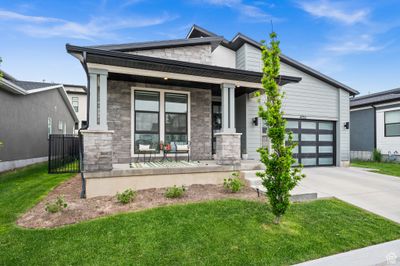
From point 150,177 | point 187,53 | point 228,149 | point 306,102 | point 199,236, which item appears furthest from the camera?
point 306,102

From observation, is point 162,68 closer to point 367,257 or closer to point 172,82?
point 172,82

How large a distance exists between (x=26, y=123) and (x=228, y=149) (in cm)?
1014

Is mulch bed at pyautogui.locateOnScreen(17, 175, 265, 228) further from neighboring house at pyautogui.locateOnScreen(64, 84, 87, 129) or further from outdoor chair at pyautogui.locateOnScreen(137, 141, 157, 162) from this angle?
neighboring house at pyautogui.locateOnScreen(64, 84, 87, 129)

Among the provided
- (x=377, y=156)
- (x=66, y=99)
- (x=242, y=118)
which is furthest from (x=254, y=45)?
(x=66, y=99)

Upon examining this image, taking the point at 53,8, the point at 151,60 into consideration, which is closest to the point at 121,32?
the point at 53,8

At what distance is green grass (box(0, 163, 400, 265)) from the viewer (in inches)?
112

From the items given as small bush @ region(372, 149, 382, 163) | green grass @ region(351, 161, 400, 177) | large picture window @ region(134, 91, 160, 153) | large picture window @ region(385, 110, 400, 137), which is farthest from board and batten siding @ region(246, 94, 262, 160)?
large picture window @ region(385, 110, 400, 137)

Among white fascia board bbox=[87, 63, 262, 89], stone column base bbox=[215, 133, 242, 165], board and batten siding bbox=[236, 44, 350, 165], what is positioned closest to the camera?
white fascia board bbox=[87, 63, 262, 89]

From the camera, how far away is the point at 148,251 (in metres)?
2.94

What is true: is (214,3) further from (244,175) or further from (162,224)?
(162,224)

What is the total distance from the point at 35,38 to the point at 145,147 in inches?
362

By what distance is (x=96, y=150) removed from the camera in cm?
507

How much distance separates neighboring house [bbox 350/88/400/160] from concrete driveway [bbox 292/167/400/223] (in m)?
6.47

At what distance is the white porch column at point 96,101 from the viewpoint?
5.09 metres
